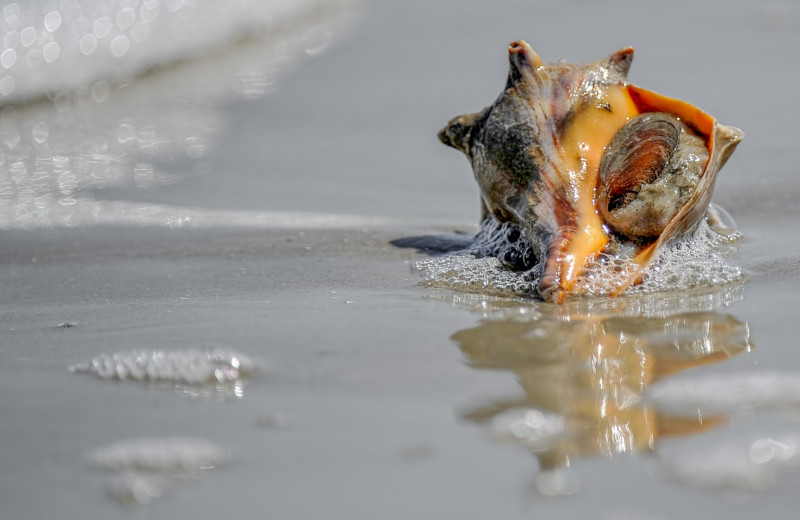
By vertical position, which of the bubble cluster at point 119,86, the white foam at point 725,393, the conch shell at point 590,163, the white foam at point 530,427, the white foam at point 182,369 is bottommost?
the bubble cluster at point 119,86

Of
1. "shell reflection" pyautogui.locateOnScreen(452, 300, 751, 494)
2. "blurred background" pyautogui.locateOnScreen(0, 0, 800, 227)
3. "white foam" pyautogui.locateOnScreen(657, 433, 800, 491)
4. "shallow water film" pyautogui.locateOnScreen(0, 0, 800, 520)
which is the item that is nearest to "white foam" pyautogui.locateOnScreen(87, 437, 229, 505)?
"shallow water film" pyautogui.locateOnScreen(0, 0, 800, 520)

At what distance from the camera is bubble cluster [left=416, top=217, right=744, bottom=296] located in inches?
109

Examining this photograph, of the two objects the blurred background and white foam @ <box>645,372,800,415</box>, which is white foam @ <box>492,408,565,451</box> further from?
the blurred background

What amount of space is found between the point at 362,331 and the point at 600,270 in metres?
0.79

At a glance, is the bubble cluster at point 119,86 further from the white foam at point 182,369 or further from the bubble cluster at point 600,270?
the white foam at point 182,369

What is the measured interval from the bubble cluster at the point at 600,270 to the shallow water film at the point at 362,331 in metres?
0.02

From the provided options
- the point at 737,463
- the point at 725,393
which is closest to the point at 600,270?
the point at 725,393

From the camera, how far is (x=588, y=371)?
2.15 metres

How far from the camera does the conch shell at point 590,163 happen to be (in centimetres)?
282

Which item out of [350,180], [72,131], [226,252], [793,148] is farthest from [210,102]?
[793,148]

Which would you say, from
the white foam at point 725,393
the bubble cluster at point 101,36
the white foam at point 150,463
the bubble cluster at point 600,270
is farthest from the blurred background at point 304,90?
the white foam at point 150,463

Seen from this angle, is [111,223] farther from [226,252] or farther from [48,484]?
[48,484]

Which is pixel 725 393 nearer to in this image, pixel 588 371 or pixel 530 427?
pixel 588 371

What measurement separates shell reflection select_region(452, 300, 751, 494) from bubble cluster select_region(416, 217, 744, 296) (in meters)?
0.26
